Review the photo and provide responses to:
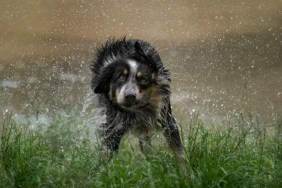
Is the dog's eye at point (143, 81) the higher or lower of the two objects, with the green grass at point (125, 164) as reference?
higher

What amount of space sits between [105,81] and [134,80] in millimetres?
434

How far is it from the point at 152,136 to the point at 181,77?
4.67m

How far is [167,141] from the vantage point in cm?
630

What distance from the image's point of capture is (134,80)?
6.50 metres

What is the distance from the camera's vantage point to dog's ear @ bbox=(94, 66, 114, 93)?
6.79 metres

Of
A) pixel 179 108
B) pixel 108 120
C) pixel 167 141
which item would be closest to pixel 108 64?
pixel 108 120

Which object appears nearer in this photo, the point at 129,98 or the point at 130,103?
the point at 129,98

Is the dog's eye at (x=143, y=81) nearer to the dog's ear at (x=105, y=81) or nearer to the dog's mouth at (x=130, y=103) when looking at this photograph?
the dog's mouth at (x=130, y=103)

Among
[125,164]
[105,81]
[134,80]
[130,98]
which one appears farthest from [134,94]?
[125,164]

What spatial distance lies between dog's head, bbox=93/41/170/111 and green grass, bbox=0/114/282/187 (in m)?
0.64

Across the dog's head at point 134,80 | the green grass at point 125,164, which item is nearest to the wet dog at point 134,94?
the dog's head at point 134,80

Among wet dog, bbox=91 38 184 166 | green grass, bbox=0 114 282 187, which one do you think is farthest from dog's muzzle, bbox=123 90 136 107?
green grass, bbox=0 114 282 187

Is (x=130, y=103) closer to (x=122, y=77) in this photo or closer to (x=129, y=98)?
(x=129, y=98)

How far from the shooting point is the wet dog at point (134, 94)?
21.3ft
